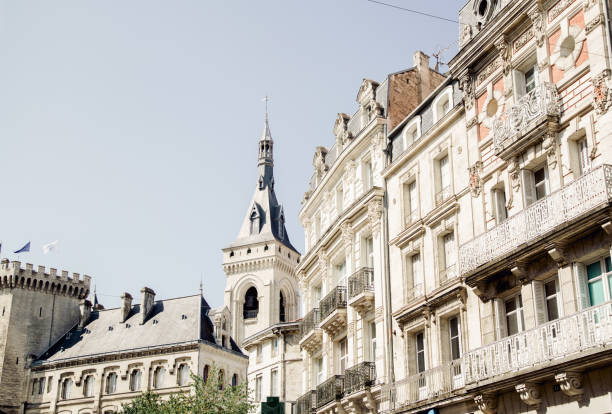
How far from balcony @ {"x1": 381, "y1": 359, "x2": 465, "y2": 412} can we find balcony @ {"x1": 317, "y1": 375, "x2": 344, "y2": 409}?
3.03 metres

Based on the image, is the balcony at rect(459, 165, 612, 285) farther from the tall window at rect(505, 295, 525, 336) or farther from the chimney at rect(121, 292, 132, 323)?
the chimney at rect(121, 292, 132, 323)

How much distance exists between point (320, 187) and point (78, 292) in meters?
51.6

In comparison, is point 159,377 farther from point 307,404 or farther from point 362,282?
point 362,282

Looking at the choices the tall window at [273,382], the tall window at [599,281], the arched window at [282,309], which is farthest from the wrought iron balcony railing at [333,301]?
the arched window at [282,309]

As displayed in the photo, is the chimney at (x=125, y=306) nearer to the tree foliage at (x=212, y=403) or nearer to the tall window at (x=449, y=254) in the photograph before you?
the tree foliage at (x=212, y=403)

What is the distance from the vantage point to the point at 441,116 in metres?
24.0

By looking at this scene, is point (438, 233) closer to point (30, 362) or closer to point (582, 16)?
point (582, 16)

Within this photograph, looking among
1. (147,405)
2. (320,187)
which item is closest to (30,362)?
(147,405)

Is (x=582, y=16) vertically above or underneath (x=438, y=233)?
above

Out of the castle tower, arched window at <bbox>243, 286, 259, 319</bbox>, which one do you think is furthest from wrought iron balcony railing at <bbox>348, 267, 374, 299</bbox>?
arched window at <bbox>243, 286, 259, 319</bbox>

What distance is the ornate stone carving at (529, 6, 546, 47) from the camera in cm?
1917

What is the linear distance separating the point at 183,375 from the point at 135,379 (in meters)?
4.94

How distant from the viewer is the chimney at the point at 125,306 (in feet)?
238

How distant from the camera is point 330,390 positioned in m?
28.0
